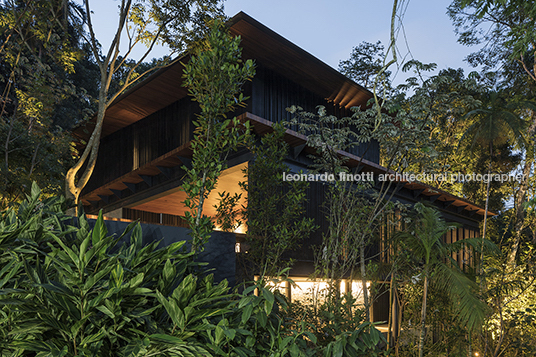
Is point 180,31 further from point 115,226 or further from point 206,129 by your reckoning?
point 115,226

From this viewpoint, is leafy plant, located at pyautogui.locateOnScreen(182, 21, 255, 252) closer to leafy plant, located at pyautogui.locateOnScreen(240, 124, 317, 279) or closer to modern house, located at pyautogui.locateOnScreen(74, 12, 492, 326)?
leafy plant, located at pyautogui.locateOnScreen(240, 124, 317, 279)

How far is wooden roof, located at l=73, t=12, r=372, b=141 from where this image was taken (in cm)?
713

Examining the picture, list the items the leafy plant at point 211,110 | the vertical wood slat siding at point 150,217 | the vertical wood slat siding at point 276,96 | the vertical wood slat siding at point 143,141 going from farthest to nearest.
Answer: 1. the vertical wood slat siding at point 150,217
2. the vertical wood slat siding at point 143,141
3. the vertical wood slat siding at point 276,96
4. the leafy plant at point 211,110

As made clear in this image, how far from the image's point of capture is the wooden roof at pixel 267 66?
713 centimetres

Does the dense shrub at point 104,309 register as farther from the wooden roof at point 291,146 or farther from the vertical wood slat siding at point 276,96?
the vertical wood slat siding at point 276,96

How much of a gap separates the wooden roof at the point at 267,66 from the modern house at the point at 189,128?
2 cm

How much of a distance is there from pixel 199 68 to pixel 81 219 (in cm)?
179

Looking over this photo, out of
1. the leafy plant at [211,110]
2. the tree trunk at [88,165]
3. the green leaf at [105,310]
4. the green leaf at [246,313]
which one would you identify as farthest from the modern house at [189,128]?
the green leaf at [105,310]

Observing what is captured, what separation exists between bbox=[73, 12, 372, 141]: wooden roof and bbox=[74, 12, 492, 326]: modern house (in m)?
0.02

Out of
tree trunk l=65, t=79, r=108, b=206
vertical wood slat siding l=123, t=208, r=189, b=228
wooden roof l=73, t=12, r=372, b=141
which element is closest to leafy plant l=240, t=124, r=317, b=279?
wooden roof l=73, t=12, r=372, b=141

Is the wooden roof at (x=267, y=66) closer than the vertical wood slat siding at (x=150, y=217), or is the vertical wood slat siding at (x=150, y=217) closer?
the wooden roof at (x=267, y=66)

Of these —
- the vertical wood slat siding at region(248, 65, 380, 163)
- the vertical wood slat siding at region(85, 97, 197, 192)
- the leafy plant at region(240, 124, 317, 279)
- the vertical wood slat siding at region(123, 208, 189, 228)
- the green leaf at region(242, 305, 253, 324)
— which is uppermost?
the vertical wood slat siding at region(248, 65, 380, 163)

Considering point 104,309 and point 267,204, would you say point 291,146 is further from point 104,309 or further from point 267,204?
point 104,309

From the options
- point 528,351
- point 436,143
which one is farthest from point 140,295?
point 528,351
